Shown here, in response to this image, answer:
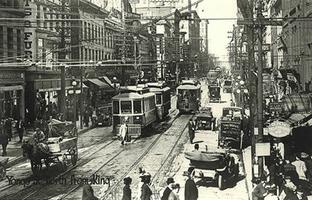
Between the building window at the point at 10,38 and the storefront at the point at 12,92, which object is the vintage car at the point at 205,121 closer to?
the storefront at the point at 12,92

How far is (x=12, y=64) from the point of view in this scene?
3269 cm

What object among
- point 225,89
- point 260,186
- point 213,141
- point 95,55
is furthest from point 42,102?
point 225,89

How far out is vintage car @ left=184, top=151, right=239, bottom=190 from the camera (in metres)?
17.6

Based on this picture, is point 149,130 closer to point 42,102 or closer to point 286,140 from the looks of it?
point 42,102

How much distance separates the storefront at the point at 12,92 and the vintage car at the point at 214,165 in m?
19.6

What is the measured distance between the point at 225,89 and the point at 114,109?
6430 cm

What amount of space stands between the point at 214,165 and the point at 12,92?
75.1ft

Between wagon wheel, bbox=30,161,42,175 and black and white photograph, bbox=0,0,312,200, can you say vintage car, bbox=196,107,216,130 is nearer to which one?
black and white photograph, bbox=0,0,312,200

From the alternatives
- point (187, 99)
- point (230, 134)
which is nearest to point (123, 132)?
point (230, 134)

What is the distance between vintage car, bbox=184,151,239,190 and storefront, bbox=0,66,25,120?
770 inches

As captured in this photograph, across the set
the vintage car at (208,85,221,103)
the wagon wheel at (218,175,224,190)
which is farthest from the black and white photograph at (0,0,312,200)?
the vintage car at (208,85,221,103)

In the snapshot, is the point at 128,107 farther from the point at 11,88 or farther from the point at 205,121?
the point at 11,88

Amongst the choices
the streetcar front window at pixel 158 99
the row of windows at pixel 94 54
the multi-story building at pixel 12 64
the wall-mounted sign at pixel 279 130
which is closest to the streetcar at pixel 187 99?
the streetcar front window at pixel 158 99

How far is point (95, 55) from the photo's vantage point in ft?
209
